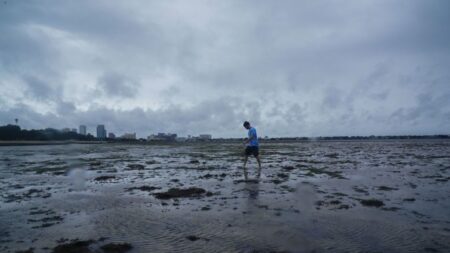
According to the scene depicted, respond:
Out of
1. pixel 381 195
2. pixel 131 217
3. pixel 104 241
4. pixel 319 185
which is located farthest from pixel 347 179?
pixel 104 241

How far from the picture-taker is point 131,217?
25.1 ft

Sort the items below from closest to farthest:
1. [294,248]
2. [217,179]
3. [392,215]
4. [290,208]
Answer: [294,248], [392,215], [290,208], [217,179]

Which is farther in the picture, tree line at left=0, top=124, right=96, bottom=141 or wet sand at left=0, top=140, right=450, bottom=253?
tree line at left=0, top=124, right=96, bottom=141

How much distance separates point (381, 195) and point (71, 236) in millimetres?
9197

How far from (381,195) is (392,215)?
2.79 metres

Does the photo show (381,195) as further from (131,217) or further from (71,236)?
(71,236)

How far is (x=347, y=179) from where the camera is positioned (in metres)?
13.9

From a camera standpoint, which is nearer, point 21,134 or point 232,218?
point 232,218

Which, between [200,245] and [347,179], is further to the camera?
[347,179]

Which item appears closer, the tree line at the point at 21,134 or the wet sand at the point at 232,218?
the wet sand at the point at 232,218

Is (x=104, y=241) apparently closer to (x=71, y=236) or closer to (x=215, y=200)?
(x=71, y=236)

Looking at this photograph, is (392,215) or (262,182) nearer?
(392,215)

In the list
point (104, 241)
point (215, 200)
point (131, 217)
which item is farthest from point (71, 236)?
point (215, 200)

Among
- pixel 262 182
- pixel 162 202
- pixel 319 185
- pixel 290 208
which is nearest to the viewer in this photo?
pixel 290 208
